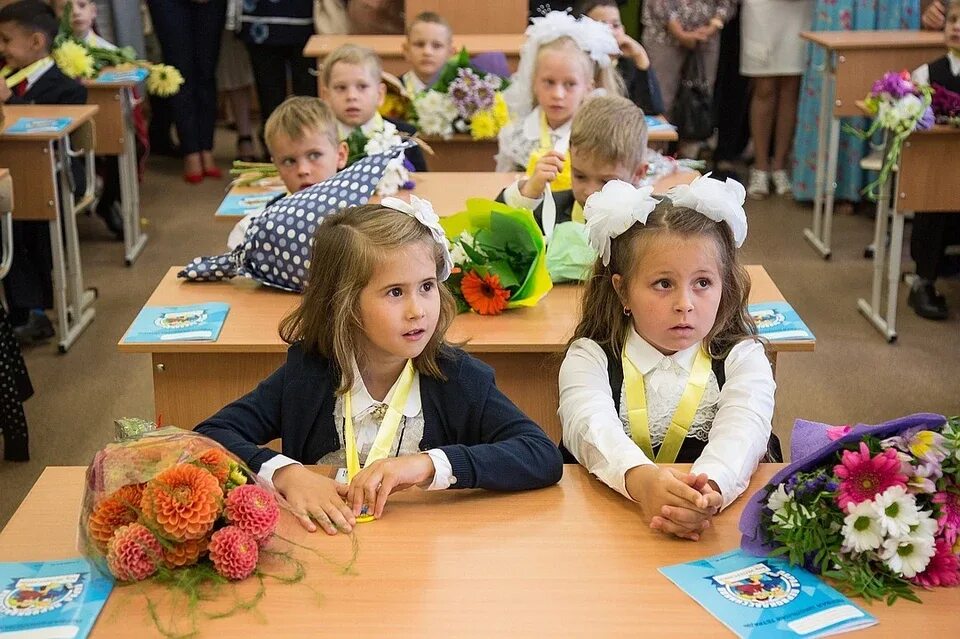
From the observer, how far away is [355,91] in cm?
436

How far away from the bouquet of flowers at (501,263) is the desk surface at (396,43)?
2892 millimetres

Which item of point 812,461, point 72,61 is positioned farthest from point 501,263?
point 72,61

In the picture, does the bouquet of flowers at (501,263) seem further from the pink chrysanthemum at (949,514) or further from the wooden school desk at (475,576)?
the pink chrysanthemum at (949,514)

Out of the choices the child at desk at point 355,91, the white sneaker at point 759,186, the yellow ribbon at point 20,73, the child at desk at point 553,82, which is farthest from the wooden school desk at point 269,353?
the white sneaker at point 759,186

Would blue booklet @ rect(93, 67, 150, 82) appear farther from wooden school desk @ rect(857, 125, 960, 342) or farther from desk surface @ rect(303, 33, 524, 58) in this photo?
wooden school desk @ rect(857, 125, 960, 342)

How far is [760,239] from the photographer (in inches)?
234

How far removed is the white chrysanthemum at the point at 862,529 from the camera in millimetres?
1476

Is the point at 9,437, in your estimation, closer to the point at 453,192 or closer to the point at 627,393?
the point at 453,192

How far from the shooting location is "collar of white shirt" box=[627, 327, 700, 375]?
2.09 meters

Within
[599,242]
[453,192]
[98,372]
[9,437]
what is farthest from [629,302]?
[98,372]

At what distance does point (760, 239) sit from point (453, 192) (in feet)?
8.65


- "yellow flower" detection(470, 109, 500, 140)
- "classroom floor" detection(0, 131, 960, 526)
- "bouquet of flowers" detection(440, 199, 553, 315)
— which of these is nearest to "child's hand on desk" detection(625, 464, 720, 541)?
"bouquet of flowers" detection(440, 199, 553, 315)

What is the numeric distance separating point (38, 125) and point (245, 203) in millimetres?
1215

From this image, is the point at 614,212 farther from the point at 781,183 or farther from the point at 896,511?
the point at 781,183
